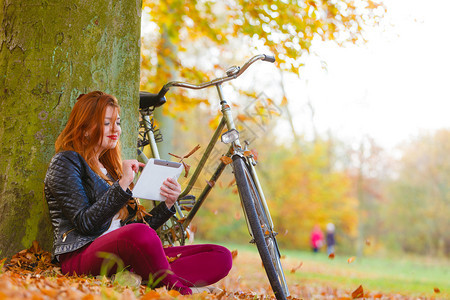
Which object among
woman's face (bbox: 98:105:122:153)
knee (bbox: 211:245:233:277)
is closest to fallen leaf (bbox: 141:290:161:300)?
knee (bbox: 211:245:233:277)

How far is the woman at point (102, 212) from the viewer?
248 cm

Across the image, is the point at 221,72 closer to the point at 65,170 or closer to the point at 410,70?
the point at 65,170

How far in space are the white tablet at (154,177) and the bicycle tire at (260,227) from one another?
0.37 meters

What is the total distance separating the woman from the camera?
248 cm

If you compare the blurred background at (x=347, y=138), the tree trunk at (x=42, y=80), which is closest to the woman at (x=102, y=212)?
the tree trunk at (x=42, y=80)

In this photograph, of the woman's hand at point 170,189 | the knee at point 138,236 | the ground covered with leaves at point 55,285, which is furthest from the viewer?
the woman's hand at point 170,189

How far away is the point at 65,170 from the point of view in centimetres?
259

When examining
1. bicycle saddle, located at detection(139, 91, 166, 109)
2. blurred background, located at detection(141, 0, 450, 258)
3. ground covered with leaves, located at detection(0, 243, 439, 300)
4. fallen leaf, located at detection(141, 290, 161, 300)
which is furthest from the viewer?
blurred background, located at detection(141, 0, 450, 258)

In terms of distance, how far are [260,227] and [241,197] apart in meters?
0.20

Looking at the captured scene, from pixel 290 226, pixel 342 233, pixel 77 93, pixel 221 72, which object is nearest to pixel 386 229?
pixel 342 233

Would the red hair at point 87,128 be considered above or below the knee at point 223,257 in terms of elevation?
above

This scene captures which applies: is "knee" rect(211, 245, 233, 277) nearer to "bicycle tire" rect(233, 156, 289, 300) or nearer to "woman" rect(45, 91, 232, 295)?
"woman" rect(45, 91, 232, 295)

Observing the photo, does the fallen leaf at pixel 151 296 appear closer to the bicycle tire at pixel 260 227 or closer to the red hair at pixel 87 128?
the bicycle tire at pixel 260 227

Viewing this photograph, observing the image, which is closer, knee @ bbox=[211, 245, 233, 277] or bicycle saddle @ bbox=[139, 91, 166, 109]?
knee @ bbox=[211, 245, 233, 277]
